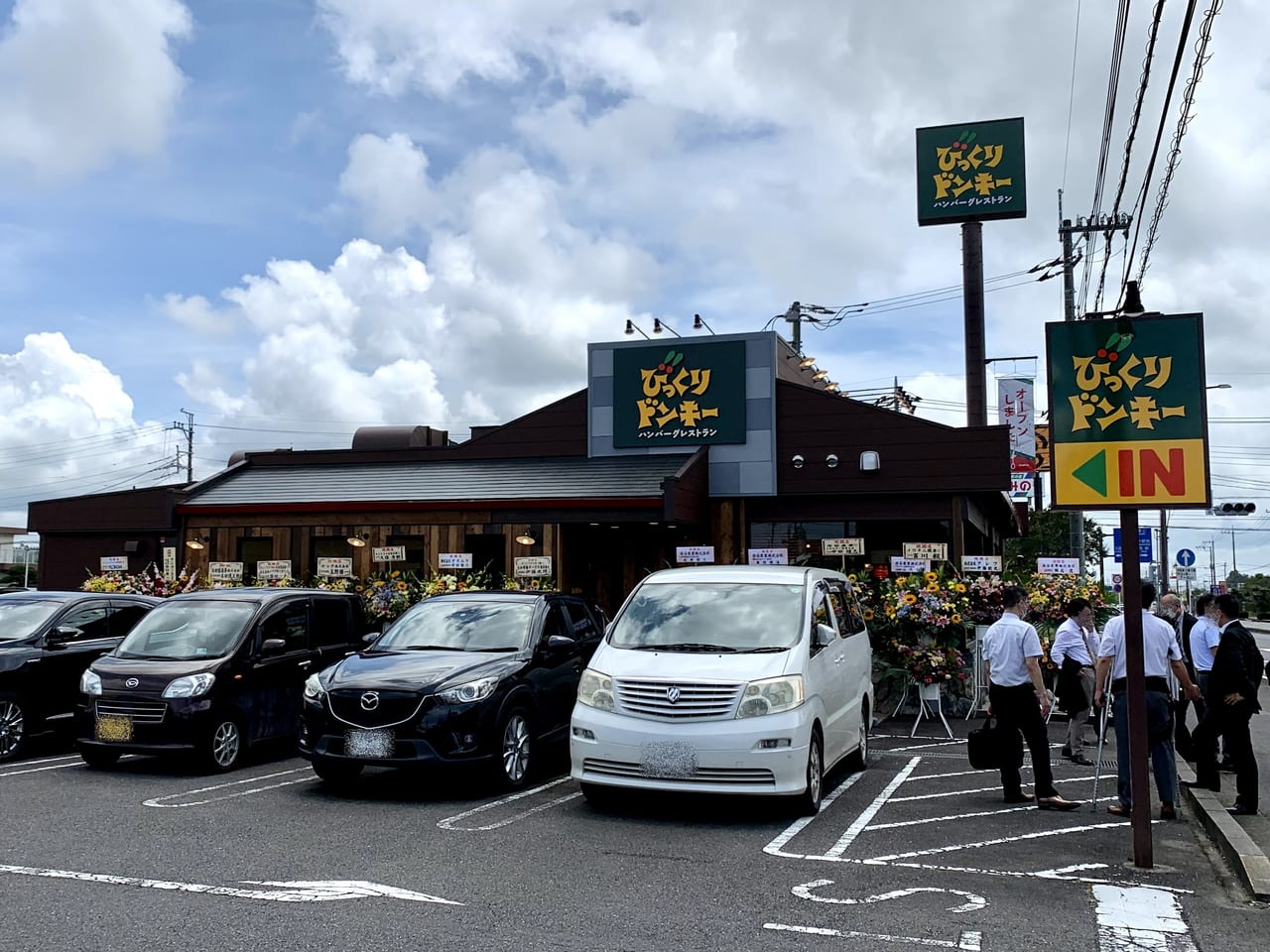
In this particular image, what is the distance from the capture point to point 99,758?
1058cm

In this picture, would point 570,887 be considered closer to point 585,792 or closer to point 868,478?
point 585,792

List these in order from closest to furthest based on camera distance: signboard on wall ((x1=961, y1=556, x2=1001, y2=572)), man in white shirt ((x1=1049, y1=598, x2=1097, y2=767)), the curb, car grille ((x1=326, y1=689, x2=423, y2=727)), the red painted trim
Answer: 1. the curb
2. car grille ((x1=326, y1=689, x2=423, y2=727))
3. man in white shirt ((x1=1049, y1=598, x2=1097, y2=767))
4. signboard on wall ((x1=961, y1=556, x2=1001, y2=572))
5. the red painted trim

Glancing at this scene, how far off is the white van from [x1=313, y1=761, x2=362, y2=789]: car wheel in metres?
2.09

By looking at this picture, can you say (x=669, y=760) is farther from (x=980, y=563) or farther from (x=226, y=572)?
(x=226, y=572)

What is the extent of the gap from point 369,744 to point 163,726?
2328 mm

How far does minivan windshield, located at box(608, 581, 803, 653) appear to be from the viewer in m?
8.84

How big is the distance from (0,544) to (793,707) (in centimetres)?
8461

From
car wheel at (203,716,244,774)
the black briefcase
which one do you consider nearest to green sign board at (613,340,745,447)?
car wheel at (203,716,244,774)

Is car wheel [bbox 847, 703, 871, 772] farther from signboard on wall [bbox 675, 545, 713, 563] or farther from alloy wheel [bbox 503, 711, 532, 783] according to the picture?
signboard on wall [bbox 675, 545, 713, 563]

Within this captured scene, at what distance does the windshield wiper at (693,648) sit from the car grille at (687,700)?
0.60 m

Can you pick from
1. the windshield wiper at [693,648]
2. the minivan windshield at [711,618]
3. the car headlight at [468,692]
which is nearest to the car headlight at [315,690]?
the car headlight at [468,692]

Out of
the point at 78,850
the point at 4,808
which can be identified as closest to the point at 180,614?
the point at 4,808

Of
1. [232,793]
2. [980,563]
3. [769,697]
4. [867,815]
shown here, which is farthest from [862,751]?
[980,563]

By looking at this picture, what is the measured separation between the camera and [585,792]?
863 cm
